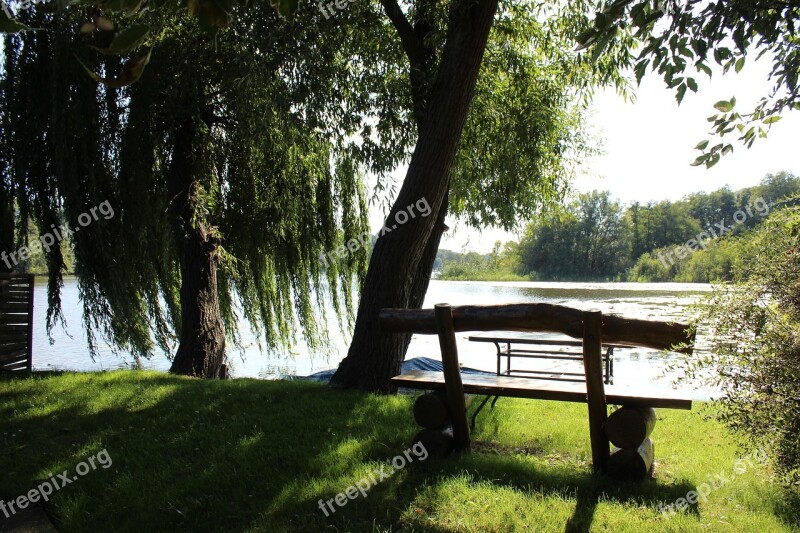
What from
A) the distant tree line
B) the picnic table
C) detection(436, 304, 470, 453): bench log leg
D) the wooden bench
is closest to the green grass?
detection(436, 304, 470, 453): bench log leg

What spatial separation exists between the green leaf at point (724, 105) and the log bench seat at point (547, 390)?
169cm

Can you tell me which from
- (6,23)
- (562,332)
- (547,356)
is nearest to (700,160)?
(562,332)

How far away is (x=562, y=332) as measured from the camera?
339 centimetres

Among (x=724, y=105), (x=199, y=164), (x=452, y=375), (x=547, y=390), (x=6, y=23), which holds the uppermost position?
(x=199, y=164)

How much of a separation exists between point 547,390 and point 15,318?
6.29 meters

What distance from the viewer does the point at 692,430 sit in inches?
196

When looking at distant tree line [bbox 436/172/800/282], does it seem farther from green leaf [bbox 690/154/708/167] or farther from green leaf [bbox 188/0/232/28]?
green leaf [bbox 188/0/232/28]

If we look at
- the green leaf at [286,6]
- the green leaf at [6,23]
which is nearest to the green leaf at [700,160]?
the green leaf at [286,6]

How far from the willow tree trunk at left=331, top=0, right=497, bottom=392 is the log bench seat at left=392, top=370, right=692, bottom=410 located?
102cm

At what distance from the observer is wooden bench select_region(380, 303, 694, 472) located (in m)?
3.28

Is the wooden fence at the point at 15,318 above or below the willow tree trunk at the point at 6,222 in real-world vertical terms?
below

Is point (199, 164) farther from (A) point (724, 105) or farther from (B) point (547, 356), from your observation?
(A) point (724, 105)

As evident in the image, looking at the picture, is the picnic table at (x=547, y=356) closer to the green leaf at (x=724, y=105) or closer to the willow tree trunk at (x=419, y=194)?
the willow tree trunk at (x=419, y=194)

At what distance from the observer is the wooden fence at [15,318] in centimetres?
651
